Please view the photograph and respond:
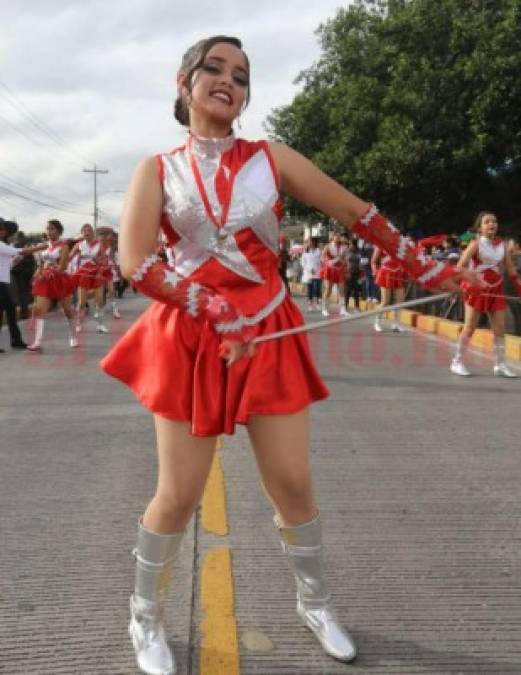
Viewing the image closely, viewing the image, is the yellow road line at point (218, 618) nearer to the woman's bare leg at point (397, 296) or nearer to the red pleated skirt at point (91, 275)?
the red pleated skirt at point (91, 275)

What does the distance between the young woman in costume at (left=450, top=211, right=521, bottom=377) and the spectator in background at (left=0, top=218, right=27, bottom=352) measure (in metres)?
6.38

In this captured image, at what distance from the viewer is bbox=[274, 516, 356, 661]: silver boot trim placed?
284 centimetres

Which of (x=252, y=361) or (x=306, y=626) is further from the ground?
(x=252, y=361)

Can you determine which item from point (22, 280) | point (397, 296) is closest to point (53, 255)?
point (397, 296)

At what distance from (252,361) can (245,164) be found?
631mm

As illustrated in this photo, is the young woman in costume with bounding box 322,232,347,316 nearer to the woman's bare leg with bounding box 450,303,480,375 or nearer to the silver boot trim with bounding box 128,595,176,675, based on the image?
the woman's bare leg with bounding box 450,303,480,375

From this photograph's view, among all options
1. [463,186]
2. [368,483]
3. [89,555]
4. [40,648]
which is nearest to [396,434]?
[368,483]

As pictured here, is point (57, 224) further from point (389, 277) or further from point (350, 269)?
point (350, 269)

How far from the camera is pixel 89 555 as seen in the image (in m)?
3.75

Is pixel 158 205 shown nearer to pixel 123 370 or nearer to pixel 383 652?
pixel 123 370

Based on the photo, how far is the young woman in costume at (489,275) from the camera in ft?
28.8

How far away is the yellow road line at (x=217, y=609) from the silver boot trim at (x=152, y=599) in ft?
0.50

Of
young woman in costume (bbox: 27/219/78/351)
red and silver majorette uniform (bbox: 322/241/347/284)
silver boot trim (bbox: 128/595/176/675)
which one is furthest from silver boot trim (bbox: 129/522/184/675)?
red and silver majorette uniform (bbox: 322/241/347/284)

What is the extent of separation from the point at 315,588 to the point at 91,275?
37.5 ft
